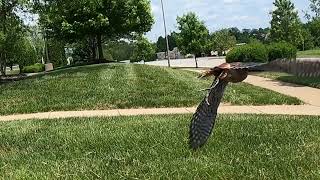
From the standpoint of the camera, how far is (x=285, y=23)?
154ft

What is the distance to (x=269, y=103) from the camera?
1227 centimetres

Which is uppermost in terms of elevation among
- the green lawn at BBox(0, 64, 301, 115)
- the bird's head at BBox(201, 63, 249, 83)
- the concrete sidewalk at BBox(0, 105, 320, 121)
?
the bird's head at BBox(201, 63, 249, 83)

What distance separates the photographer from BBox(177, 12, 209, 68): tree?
40.5 m

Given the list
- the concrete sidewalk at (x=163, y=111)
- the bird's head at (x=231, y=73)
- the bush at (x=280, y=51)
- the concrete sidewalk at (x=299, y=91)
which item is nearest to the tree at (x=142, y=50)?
the bush at (x=280, y=51)

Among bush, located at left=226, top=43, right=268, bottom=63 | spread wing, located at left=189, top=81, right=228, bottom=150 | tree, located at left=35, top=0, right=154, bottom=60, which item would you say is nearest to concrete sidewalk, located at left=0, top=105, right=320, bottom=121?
spread wing, located at left=189, top=81, right=228, bottom=150

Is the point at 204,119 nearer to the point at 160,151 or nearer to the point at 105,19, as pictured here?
the point at 160,151

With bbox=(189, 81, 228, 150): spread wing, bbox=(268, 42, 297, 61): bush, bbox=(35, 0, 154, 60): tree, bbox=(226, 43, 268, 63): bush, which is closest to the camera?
bbox=(189, 81, 228, 150): spread wing

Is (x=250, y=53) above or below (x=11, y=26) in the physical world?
below

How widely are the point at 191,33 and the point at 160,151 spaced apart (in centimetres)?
3479

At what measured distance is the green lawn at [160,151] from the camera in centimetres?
511

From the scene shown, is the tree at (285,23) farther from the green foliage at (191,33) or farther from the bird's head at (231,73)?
the bird's head at (231,73)

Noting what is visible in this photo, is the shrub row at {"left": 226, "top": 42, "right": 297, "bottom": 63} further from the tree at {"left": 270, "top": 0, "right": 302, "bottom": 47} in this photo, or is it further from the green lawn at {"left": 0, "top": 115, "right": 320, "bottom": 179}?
the green lawn at {"left": 0, "top": 115, "right": 320, "bottom": 179}

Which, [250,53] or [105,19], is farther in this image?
[105,19]

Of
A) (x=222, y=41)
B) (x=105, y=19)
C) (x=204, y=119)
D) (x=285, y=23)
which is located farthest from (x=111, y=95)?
(x=222, y=41)
